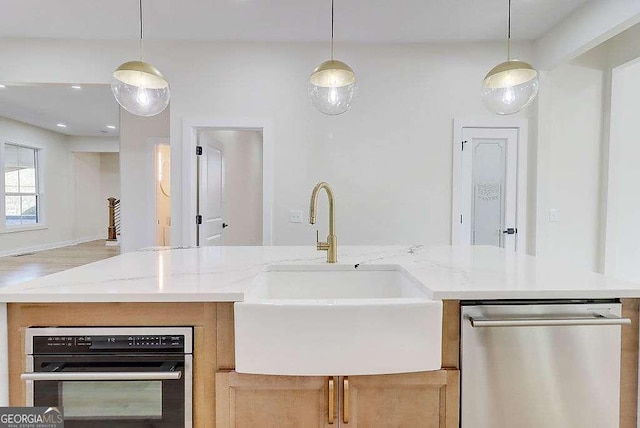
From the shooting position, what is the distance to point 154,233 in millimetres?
5297

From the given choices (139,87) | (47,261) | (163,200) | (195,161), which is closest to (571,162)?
(195,161)

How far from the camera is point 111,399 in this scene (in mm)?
1184

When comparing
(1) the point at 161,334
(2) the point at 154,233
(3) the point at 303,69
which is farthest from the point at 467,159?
(2) the point at 154,233

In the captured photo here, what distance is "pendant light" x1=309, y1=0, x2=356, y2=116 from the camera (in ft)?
6.73

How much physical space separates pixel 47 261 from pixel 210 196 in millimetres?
4207

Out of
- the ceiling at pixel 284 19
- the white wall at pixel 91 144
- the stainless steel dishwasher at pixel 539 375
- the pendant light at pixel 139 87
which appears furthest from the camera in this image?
the white wall at pixel 91 144

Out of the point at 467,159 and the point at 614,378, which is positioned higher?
the point at 467,159

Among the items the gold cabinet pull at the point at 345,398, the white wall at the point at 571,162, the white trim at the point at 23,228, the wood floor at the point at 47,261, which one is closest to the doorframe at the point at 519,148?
the white wall at the point at 571,162

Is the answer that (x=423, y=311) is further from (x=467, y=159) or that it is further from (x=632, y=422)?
(x=467, y=159)

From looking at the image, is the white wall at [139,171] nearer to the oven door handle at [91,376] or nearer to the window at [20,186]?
the window at [20,186]

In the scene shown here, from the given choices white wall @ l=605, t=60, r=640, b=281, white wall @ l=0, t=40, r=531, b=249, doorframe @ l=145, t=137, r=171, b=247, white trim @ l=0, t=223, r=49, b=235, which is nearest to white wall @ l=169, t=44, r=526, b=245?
white wall @ l=0, t=40, r=531, b=249

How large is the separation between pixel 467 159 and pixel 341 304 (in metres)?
3.11

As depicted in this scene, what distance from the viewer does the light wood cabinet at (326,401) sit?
1.20 meters

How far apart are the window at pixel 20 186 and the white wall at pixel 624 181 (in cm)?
938
